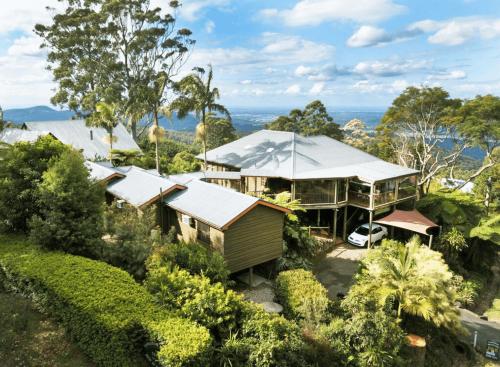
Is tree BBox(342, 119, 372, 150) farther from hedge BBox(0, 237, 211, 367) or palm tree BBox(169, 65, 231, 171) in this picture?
hedge BBox(0, 237, 211, 367)

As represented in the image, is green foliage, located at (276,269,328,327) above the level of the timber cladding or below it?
below

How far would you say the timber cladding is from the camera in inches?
638

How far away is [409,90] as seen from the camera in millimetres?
34125

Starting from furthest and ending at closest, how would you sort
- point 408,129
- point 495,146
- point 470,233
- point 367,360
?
point 408,129, point 495,146, point 470,233, point 367,360

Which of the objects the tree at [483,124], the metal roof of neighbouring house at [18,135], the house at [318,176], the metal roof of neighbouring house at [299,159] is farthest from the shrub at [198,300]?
the metal roof of neighbouring house at [18,135]

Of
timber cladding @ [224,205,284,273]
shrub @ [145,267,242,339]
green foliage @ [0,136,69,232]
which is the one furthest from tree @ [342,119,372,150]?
shrub @ [145,267,242,339]

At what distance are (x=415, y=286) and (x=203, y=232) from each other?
9.51 meters

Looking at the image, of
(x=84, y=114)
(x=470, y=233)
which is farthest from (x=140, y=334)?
(x=84, y=114)

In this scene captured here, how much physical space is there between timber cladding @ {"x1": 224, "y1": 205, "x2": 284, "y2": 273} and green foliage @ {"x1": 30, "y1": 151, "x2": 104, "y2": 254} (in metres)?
5.66

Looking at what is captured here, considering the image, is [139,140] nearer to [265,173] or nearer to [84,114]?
[84,114]

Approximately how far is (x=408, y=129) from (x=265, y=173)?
19.7 meters

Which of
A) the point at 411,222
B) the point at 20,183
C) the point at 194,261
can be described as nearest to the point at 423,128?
the point at 411,222

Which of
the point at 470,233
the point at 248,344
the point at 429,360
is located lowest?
the point at 429,360

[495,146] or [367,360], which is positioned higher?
[495,146]
